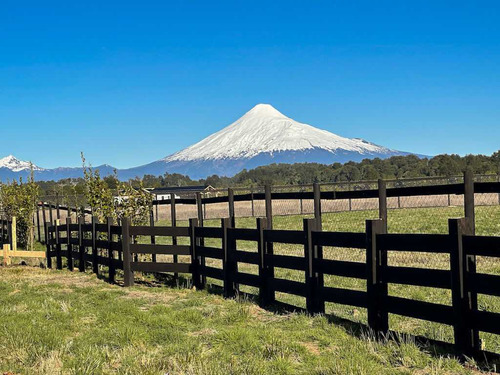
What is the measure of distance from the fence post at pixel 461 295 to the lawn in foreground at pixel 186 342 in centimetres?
32

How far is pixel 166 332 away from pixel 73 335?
1.19 m

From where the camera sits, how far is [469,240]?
18.7ft

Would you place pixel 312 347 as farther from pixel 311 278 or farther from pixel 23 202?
pixel 23 202

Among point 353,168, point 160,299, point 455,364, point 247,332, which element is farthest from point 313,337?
point 353,168

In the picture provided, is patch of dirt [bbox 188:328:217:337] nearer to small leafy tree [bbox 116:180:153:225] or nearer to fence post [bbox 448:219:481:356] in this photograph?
fence post [bbox 448:219:481:356]

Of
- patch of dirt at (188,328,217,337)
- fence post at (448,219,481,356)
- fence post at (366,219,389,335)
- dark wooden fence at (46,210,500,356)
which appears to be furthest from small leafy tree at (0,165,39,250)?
fence post at (448,219,481,356)

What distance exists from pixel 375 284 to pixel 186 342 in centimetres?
235

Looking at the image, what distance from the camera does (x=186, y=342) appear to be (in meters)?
6.34

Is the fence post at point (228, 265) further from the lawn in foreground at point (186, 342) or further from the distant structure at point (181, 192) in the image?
the distant structure at point (181, 192)

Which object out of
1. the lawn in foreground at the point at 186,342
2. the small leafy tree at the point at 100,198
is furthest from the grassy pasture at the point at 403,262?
the small leafy tree at the point at 100,198

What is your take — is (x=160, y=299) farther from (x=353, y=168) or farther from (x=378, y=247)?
(x=353, y=168)

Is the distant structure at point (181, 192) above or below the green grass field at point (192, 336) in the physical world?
above

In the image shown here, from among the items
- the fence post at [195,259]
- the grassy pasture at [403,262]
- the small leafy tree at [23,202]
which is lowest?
the grassy pasture at [403,262]

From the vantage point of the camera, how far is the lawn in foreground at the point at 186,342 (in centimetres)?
543
